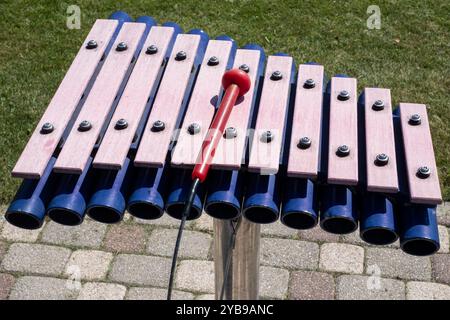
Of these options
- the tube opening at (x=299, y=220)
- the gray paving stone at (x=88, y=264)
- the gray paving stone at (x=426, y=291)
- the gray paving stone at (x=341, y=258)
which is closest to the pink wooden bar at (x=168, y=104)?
the tube opening at (x=299, y=220)

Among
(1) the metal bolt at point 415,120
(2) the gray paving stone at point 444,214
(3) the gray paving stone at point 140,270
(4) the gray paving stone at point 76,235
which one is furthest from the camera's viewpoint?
(2) the gray paving stone at point 444,214

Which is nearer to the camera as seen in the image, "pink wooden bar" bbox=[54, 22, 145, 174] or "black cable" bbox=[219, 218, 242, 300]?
"pink wooden bar" bbox=[54, 22, 145, 174]

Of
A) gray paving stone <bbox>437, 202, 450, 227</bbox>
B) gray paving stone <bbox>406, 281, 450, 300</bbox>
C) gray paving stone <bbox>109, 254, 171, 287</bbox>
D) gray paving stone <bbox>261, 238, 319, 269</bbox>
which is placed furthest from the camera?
gray paving stone <bbox>437, 202, 450, 227</bbox>

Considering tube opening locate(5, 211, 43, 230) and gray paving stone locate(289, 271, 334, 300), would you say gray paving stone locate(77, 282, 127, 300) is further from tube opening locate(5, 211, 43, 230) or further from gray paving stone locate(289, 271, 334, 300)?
tube opening locate(5, 211, 43, 230)

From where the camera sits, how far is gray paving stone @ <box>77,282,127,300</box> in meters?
5.51

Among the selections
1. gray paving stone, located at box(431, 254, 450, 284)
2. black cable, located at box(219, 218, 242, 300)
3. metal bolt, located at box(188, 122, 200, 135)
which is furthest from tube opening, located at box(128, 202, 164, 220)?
gray paving stone, located at box(431, 254, 450, 284)

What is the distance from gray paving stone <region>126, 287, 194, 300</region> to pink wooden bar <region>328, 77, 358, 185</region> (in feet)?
7.36

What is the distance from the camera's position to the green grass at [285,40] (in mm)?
7477

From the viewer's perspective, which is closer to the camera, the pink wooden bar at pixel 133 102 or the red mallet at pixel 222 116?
the red mallet at pixel 222 116

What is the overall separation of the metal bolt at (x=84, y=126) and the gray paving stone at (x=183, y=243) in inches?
89.4

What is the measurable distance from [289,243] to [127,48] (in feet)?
7.87

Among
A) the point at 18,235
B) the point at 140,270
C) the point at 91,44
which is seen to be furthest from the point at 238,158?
the point at 18,235

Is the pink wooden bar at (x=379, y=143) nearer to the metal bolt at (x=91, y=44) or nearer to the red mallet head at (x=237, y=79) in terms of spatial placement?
the red mallet head at (x=237, y=79)
